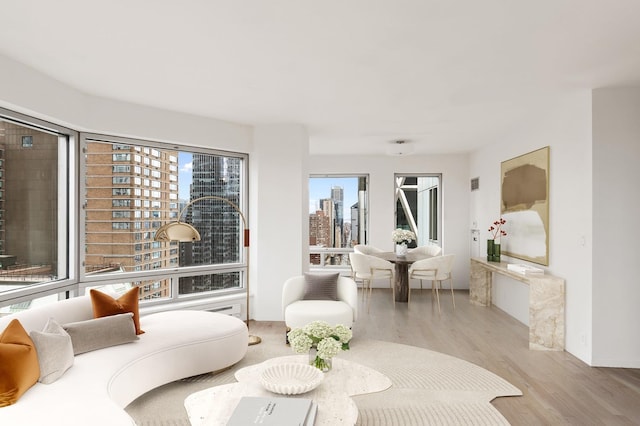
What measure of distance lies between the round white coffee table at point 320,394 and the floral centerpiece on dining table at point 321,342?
0.37 feet

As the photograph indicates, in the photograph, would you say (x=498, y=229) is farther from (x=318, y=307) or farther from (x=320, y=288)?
(x=318, y=307)

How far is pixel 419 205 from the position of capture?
7.77m

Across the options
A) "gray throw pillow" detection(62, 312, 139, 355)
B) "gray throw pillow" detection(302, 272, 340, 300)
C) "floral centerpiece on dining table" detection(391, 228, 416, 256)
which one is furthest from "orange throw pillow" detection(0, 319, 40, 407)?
"floral centerpiece on dining table" detection(391, 228, 416, 256)

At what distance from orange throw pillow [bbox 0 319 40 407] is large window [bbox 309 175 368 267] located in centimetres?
571

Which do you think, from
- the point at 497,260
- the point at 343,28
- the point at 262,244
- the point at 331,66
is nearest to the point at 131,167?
the point at 262,244

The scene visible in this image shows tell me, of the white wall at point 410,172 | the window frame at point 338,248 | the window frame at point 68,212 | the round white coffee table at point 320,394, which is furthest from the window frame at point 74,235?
the white wall at point 410,172

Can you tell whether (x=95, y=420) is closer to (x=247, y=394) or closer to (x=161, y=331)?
(x=247, y=394)

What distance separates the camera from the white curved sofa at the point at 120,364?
197cm

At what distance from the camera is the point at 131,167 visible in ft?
15.1

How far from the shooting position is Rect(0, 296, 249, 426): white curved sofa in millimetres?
1971

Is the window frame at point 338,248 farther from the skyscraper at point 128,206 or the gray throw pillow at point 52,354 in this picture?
the gray throw pillow at point 52,354

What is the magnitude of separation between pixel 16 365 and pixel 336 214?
602cm

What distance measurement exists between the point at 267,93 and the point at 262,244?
2.07 m

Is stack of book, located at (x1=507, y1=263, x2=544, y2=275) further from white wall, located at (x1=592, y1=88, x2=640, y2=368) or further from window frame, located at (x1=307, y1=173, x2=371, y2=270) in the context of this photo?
window frame, located at (x1=307, y1=173, x2=371, y2=270)
